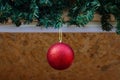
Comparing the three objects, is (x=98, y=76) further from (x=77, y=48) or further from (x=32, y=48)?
(x=32, y=48)

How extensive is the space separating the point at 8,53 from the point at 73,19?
1.52 meters

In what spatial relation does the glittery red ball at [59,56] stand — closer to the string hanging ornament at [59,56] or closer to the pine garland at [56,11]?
the string hanging ornament at [59,56]

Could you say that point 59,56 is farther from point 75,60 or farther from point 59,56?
point 75,60

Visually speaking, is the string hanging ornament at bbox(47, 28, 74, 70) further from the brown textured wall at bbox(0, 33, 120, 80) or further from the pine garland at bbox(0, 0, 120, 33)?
the brown textured wall at bbox(0, 33, 120, 80)

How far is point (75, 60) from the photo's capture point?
271 cm

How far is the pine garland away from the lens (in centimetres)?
129

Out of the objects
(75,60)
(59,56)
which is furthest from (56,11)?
(75,60)

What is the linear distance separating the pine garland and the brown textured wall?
132 centimetres

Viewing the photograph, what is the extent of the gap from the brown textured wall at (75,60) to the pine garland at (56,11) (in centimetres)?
132

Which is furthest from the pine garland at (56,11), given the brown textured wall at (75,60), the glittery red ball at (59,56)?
the brown textured wall at (75,60)

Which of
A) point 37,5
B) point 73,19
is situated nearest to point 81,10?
point 73,19

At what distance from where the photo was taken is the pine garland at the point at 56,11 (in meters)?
1.29

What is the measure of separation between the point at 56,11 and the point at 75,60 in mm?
1434

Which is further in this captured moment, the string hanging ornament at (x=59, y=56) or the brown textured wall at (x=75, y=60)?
the brown textured wall at (x=75, y=60)
